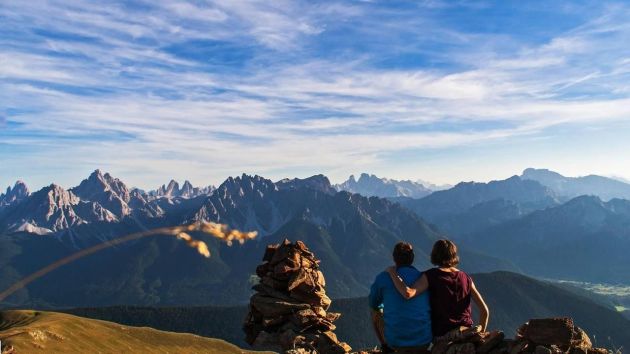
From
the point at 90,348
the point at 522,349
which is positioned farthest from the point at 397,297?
the point at 90,348

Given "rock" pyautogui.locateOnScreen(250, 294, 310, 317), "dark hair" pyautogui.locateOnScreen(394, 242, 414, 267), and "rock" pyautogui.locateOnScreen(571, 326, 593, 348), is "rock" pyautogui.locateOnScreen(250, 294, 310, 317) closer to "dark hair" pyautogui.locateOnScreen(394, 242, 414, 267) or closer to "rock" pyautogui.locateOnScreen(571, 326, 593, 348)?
"dark hair" pyautogui.locateOnScreen(394, 242, 414, 267)

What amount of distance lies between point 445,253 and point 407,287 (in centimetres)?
174

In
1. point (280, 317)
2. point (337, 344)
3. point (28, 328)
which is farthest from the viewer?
point (28, 328)

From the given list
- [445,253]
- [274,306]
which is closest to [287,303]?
[274,306]

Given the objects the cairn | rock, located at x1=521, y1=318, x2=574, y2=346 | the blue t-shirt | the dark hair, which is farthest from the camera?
the cairn

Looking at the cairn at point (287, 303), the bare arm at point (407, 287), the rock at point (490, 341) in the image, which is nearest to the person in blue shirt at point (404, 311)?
the bare arm at point (407, 287)

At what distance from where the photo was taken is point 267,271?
36.9 metres

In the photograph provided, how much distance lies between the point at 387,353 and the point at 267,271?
19.5m

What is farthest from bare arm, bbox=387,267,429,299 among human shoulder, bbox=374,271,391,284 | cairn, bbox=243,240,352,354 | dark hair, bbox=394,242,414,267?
cairn, bbox=243,240,352,354

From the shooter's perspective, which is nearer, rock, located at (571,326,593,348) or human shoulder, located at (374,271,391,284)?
rock, located at (571,326,593,348)

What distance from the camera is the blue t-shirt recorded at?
16953mm

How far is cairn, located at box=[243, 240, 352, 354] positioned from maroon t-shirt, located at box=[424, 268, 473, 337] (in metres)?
16.3

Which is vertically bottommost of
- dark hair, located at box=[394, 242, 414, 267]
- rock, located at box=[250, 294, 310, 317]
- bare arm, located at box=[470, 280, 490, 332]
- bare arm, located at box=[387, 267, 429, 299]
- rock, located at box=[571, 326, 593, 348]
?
rock, located at box=[250, 294, 310, 317]

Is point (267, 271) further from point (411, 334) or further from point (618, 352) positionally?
point (618, 352)
